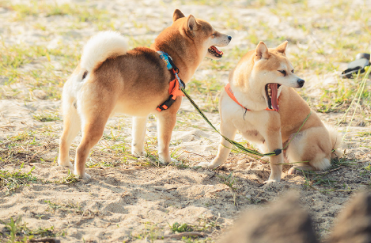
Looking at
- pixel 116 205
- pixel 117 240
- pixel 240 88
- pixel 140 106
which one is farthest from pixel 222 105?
pixel 117 240

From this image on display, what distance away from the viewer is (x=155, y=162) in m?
3.97

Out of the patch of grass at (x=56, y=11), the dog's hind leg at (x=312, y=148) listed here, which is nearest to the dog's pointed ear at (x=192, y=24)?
the dog's hind leg at (x=312, y=148)

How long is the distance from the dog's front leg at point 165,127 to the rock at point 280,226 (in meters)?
2.36

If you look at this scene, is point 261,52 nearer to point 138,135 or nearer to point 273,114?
point 273,114

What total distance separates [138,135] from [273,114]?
5.19 ft

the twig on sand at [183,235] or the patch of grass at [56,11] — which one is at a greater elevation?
the patch of grass at [56,11]

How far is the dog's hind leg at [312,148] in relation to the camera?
12.2 feet

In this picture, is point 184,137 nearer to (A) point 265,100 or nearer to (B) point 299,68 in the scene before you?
(A) point 265,100

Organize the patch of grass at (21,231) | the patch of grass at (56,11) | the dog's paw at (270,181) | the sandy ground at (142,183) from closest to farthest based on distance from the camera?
the patch of grass at (21,231)
the sandy ground at (142,183)
the dog's paw at (270,181)
the patch of grass at (56,11)

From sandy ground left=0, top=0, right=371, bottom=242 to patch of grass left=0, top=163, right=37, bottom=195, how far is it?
6 centimetres

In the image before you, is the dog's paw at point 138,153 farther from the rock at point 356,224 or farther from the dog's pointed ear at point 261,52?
the rock at point 356,224

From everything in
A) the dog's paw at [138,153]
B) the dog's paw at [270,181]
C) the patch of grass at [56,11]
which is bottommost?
the dog's paw at [138,153]

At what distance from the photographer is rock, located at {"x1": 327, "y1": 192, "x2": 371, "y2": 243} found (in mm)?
1647

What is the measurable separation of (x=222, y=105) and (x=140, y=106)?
33.4 inches
